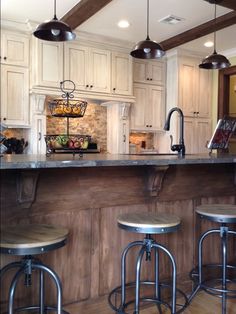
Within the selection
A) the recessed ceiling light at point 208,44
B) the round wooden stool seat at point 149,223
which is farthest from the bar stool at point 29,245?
the recessed ceiling light at point 208,44

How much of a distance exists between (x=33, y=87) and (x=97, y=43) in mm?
1228

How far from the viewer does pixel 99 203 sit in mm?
2086

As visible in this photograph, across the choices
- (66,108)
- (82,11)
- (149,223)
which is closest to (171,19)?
(82,11)

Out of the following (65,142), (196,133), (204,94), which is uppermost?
(204,94)

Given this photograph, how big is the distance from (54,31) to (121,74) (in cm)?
263

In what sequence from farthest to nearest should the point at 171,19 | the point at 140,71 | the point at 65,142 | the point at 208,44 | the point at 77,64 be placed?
the point at 140,71 < the point at 208,44 < the point at 77,64 < the point at 171,19 < the point at 65,142

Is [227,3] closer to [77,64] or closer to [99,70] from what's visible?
[99,70]

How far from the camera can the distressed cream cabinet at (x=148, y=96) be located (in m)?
5.52

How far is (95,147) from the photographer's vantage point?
5.17 metres

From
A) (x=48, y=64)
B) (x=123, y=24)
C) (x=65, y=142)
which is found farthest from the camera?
(x=48, y=64)

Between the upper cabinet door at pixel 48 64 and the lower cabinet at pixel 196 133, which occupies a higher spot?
the upper cabinet door at pixel 48 64

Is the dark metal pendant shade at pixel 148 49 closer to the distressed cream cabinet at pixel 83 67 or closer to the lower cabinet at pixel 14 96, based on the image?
the distressed cream cabinet at pixel 83 67

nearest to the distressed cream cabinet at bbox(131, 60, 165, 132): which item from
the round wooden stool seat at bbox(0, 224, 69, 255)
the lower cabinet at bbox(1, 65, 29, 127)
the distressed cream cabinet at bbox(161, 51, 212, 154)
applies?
the distressed cream cabinet at bbox(161, 51, 212, 154)

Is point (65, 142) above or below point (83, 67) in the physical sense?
below
